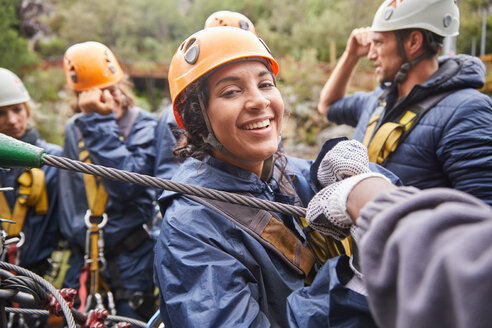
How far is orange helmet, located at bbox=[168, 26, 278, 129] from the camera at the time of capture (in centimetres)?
187

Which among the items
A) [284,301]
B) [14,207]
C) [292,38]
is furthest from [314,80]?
[284,301]

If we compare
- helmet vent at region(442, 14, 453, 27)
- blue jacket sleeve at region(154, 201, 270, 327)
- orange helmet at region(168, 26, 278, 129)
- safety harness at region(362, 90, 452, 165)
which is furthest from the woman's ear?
blue jacket sleeve at region(154, 201, 270, 327)

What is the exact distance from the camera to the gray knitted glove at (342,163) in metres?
1.42

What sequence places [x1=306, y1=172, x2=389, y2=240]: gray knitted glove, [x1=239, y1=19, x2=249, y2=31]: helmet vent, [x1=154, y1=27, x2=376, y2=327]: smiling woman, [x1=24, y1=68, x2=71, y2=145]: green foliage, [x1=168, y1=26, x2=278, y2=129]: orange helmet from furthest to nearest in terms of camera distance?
[x1=24, y1=68, x2=71, y2=145]: green foliage < [x1=239, y1=19, x2=249, y2=31]: helmet vent < [x1=168, y1=26, x2=278, y2=129]: orange helmet < [x1=154, y1=27, x2=376, y2=327]: smiling woman < [x1=306, y1=172, x2=389, y2=240]: gray knitted glove

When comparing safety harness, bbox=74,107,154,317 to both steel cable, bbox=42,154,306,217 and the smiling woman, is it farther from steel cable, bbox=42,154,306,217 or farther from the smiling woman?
steel cable, bbox=42,154,306,217

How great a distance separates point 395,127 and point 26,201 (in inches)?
134

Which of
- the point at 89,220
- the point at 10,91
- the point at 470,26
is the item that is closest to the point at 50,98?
the point at 10,91

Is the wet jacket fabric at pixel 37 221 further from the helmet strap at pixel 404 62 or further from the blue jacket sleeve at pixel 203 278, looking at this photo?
the helmet strap at pixel 404 62

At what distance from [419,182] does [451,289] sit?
246cm

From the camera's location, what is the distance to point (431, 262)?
622mm

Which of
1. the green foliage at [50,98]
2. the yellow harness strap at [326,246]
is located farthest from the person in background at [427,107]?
the green foliage at [50,98]

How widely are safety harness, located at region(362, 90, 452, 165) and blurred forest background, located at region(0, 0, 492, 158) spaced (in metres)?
0.91

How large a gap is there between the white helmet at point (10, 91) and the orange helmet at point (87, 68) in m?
0.47

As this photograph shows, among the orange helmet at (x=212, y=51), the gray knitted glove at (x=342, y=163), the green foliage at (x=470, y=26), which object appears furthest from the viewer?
the green foliage at (x=470, y=26)
